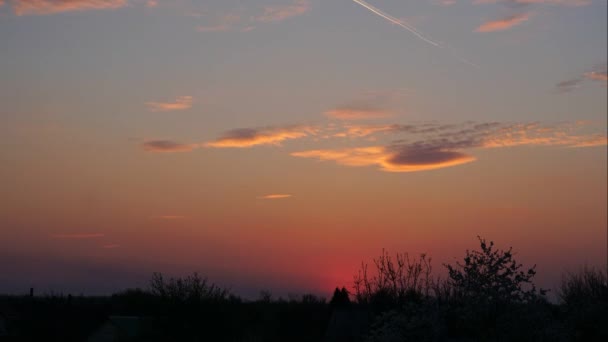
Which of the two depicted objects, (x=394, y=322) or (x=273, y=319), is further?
(x=273, y=319)

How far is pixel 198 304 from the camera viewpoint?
45.8m

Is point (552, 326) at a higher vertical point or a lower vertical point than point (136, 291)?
lower

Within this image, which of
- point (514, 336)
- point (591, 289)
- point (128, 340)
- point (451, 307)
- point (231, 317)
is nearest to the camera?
point (514, 336)

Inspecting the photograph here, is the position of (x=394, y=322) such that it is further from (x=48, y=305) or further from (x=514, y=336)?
(x=48, y=305)

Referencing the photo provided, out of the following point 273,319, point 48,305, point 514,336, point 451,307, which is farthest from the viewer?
point 48,305

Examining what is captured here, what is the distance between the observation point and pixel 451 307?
2386 centimetres

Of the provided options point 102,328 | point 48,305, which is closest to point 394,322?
point 102,328

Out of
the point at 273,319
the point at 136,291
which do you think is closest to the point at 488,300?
the point at 273,319

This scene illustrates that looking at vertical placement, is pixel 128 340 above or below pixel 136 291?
below

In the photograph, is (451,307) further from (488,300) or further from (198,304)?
(198,304)

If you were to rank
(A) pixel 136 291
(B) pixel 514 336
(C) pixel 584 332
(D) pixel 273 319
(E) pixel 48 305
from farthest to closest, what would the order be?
(A) pixel 136 291
(E) pixel 48 305
(D) pixel 273 319
(C) pixel 584 332
(B) pixel 514 336

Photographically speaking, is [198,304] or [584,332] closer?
[584,332]

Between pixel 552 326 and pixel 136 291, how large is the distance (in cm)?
7586

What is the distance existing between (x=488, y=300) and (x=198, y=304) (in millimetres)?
26152
